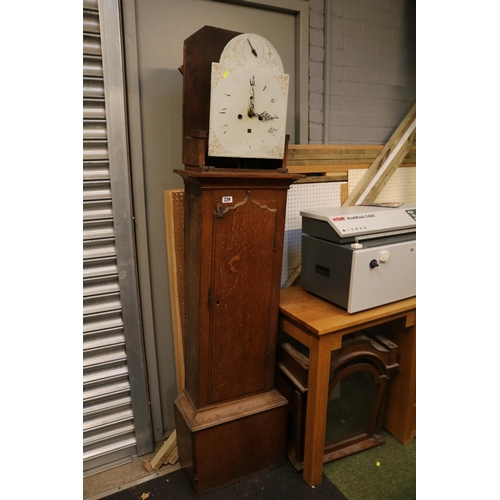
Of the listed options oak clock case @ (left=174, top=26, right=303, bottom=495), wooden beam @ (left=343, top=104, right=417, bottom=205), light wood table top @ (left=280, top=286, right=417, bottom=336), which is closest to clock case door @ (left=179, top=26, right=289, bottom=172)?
oak clock case @ (left=174, top=26, right=303, bottom=495)

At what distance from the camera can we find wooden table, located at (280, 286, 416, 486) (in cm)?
175

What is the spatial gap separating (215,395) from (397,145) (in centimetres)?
186

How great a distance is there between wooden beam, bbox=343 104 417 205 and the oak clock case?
810 millimetres

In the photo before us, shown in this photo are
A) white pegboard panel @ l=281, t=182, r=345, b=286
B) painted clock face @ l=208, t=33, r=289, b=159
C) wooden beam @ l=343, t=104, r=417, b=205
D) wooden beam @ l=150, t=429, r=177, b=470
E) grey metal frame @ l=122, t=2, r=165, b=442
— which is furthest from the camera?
A: wooden beam @ l=343, t=104, r=417, b=205

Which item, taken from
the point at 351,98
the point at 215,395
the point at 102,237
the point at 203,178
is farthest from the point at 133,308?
the point at 351,98

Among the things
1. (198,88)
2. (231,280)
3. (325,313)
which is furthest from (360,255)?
(198,88)

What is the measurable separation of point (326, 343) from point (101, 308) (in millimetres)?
1030

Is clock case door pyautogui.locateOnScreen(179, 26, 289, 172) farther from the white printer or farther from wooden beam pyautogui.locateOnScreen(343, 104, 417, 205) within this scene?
wooden beam pyautogui.locateOnScreen(343, 104, 417, 205)

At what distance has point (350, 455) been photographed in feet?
6.77

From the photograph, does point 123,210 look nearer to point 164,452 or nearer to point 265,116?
point 265,116

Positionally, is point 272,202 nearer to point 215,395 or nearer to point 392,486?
point 215,395

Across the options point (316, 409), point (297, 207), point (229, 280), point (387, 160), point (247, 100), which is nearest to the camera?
point (247, 100)

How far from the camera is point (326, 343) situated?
1.74 m

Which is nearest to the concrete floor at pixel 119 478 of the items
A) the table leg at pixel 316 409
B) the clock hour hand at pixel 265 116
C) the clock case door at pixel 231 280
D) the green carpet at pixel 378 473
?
the clock case door at pixel 231 280
